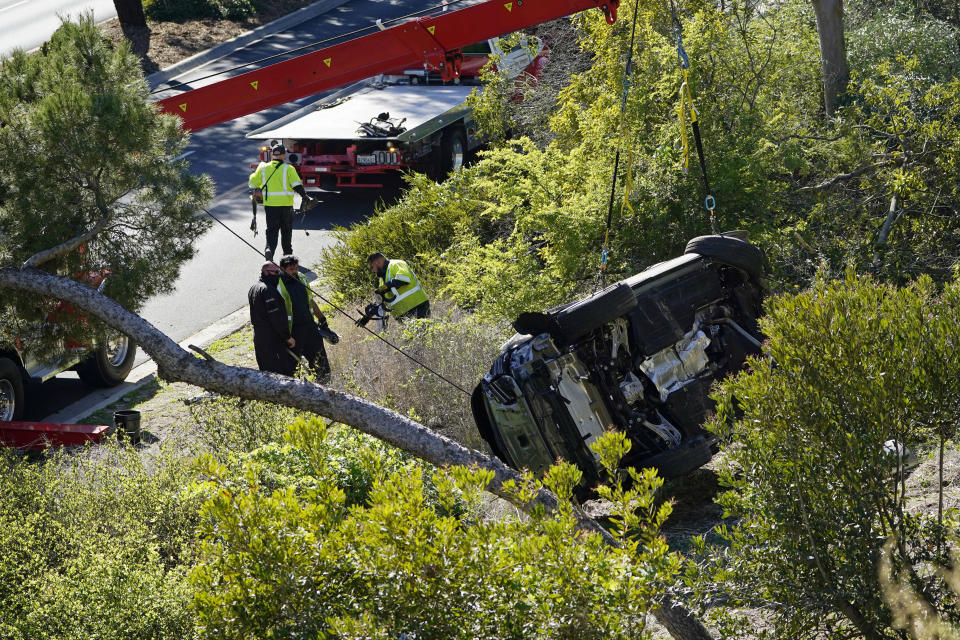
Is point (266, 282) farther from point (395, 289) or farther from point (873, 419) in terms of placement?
point (873, 419)

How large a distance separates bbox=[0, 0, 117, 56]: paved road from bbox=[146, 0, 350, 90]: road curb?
210 centimetres

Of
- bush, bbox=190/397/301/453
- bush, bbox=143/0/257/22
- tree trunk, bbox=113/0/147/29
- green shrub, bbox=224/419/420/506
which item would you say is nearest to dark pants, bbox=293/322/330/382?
bush, bbox=190/397/301/453

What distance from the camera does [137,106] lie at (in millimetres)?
5949

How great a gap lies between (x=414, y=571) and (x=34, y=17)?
81.1ft

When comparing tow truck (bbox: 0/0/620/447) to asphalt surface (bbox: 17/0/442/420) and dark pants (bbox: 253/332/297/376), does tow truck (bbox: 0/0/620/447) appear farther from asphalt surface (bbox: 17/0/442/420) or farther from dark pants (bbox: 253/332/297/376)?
dark pants (bbox: 253/332/297/376)

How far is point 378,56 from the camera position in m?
9.55

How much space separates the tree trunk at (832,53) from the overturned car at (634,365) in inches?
201

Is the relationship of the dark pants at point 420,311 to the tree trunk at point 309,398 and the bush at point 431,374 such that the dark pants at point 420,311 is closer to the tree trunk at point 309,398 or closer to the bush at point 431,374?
the bush at point 431,374

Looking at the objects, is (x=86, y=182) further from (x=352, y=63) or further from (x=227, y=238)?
(x=227, y=238)

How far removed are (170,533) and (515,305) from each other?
3.70 metres

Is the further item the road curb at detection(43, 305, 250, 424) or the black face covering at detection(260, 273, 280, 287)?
the road curb at detection(43, 305, 250, 424)

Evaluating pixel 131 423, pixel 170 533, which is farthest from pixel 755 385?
pixel 131 423

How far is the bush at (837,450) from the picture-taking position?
3.50m

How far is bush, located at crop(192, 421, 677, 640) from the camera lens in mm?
2855
